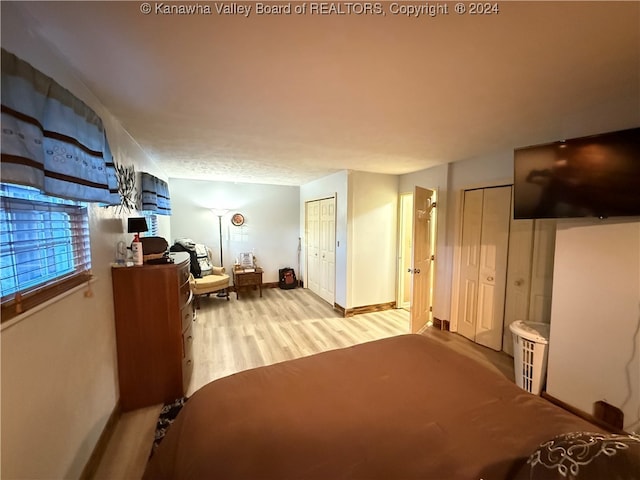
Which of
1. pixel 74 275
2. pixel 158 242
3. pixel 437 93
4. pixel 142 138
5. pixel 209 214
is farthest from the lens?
pixel 209 214

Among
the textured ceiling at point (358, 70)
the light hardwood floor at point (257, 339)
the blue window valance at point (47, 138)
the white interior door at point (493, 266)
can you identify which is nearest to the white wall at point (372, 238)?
the light hardwood floor at point (257, 339)

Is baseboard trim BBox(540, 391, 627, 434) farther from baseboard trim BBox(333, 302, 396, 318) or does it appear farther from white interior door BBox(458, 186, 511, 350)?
baseboard trim BBox(333, 302, 396, 318)

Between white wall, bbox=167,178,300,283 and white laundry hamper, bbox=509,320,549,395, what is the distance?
428 centimetres

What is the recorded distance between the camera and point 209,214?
5.12 m

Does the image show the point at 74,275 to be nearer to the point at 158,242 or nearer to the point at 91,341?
the point at 91,341

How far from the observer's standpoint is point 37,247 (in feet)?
3.89

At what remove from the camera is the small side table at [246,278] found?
4867 mm

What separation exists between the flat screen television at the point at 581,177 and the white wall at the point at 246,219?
14.2 ft

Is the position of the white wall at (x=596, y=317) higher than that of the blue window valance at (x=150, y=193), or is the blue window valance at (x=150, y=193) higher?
the blue window valance at (x=150, y=193)

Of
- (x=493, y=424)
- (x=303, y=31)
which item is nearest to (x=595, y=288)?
(x=493, y=424)

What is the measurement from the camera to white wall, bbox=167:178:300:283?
4.98m

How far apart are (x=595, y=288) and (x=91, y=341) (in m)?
3.39

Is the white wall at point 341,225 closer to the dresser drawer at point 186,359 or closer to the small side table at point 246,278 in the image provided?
the small side table at point 246,278

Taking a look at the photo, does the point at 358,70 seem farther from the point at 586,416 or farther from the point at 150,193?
the point at 586,416
